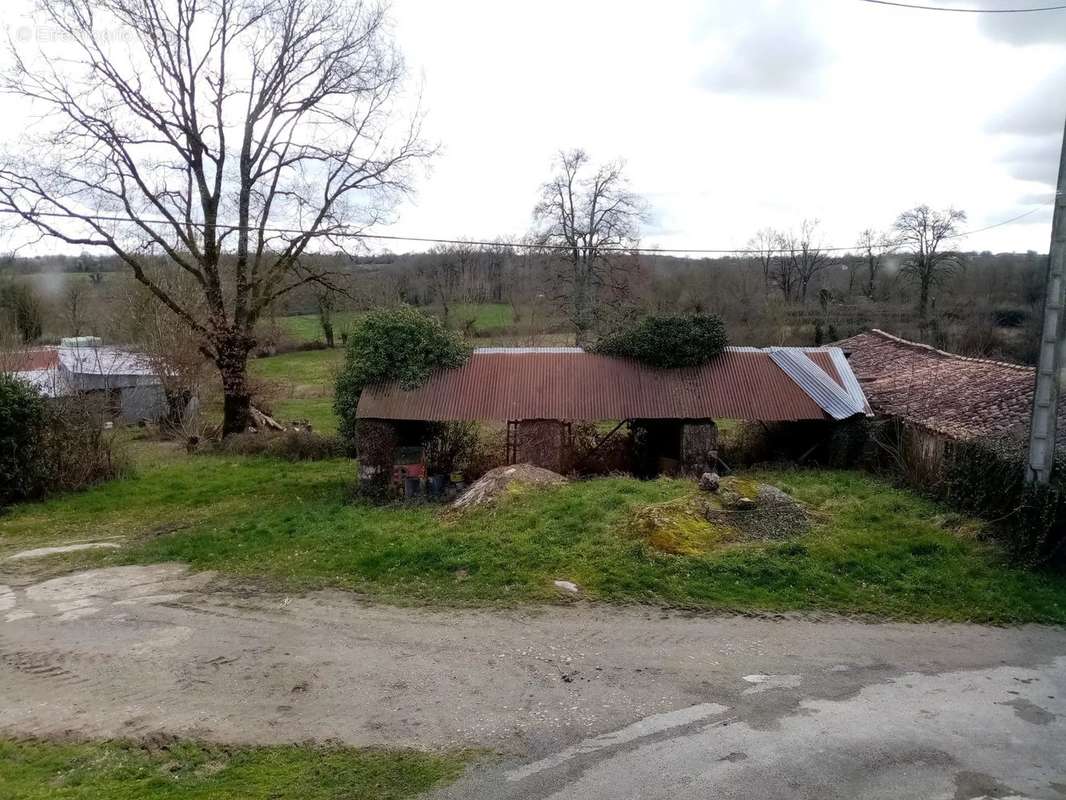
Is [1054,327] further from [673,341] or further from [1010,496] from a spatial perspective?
[673,341]

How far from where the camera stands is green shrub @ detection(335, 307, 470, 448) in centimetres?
1870

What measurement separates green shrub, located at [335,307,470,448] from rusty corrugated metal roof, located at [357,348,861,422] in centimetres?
29

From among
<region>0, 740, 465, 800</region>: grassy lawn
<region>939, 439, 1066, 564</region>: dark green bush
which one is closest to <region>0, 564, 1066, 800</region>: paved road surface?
<region>0, 740, 465, 800</region>: grassy lawn

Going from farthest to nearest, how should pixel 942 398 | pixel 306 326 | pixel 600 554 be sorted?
pixel 306 326 < pixel 942 398 < pixel 600 554

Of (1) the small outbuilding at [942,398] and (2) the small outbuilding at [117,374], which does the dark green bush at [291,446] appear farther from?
(1) the small outbuilding at [942,398]

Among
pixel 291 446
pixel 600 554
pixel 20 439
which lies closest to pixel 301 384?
pixel 291 446

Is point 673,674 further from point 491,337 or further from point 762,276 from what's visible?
point 762,276

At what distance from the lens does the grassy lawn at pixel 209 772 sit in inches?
250

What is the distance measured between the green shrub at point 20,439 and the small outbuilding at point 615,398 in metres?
8.33

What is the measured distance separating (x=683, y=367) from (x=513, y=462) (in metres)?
4.94

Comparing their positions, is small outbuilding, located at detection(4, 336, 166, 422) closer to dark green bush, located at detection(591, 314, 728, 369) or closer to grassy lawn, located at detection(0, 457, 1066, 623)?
grassy lawn, located at detection(0, 457, 1066, 623)

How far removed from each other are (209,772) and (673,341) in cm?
1484

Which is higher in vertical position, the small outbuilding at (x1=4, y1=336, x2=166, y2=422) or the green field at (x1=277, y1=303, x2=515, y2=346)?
the green field at (x1=277, y1=303, x2=515, y2=346)

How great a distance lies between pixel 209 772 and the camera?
6.73 meters
